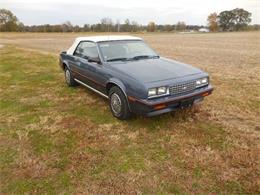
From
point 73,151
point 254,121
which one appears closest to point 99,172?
point 73,151

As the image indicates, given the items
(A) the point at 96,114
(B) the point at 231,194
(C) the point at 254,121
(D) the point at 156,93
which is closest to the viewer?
(B) the point at 231,194

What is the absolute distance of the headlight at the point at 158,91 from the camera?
3.60m

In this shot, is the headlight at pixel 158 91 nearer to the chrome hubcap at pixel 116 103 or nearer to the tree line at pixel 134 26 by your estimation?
the chrome hubcap at pixel 116 103

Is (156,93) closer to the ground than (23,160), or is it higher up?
higher up

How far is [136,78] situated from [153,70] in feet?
1.60

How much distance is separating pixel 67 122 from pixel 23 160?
128 cm

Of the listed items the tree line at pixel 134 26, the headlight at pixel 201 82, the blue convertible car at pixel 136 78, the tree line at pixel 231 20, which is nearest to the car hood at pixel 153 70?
the blue convertible car at pixel 136 78

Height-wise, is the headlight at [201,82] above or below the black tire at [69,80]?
above

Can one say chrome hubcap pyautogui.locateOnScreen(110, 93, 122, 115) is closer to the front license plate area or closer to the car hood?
the car hood

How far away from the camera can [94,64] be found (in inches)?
189

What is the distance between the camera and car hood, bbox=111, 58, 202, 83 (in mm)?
3822

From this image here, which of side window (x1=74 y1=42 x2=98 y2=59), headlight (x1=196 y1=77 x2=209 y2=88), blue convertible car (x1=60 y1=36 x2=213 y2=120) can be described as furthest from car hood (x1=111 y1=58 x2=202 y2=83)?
side window (x1=74 y1=42 x2=98 y2=59)

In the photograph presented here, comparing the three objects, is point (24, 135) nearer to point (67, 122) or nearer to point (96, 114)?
point (67, 122)

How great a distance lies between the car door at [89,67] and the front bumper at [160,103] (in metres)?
1.05
